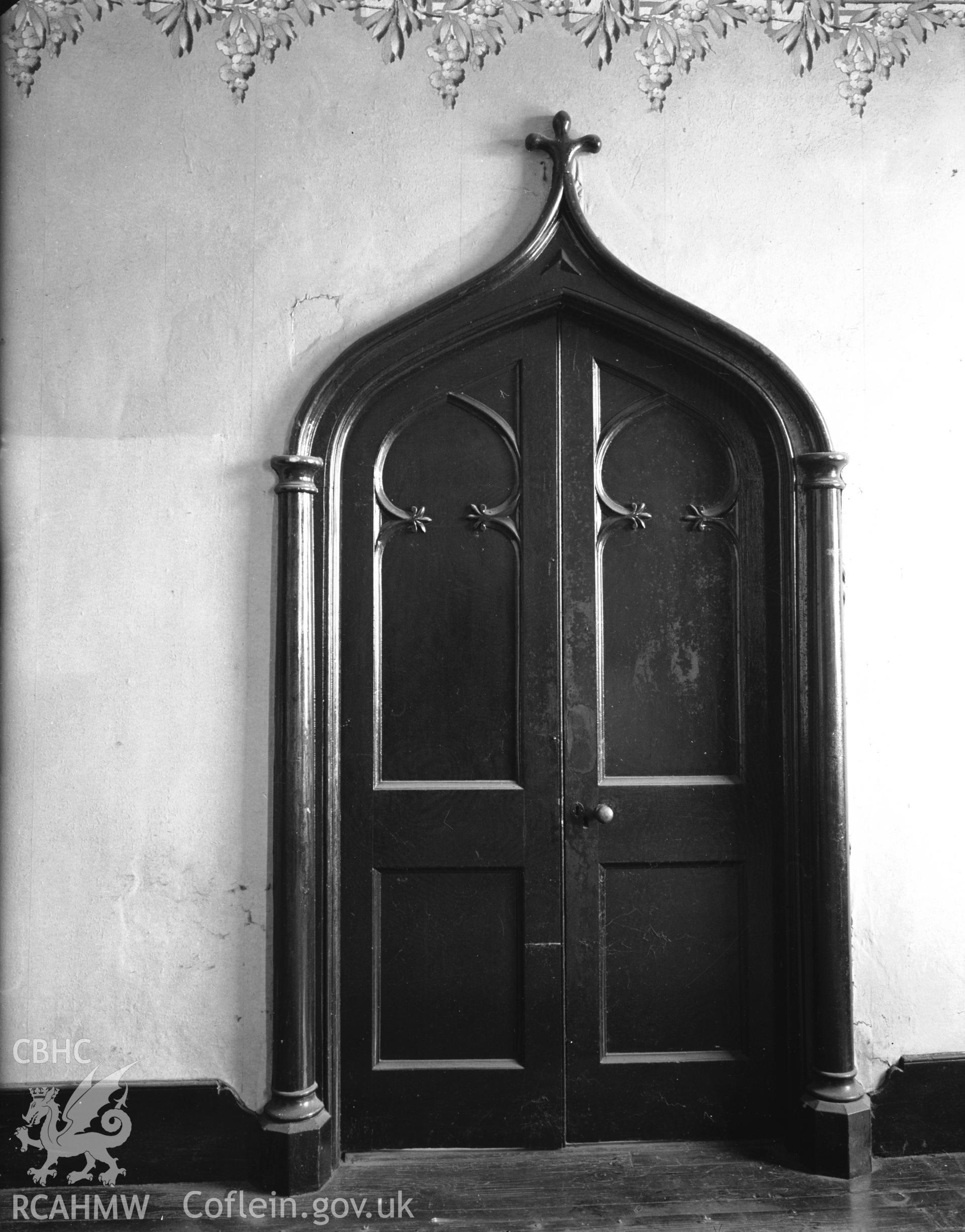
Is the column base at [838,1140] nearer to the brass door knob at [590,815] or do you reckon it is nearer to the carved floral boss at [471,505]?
the brass door knob at [590,815]

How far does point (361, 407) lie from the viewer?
266 cm

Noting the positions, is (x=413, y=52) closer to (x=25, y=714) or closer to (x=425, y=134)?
(x=425, y=134)

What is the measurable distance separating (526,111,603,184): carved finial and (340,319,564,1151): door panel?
47cm

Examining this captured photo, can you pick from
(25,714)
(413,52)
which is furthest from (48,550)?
(413,52)

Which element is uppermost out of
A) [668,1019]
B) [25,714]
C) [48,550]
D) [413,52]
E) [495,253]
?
[413,52]

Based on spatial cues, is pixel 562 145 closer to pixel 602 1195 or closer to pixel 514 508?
pixel 514 508

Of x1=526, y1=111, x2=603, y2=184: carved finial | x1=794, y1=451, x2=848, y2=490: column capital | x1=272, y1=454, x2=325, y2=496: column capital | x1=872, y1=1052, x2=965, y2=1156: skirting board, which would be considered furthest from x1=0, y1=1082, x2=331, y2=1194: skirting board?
x1=526, y1=111, x2=603, y2=184: carved finial

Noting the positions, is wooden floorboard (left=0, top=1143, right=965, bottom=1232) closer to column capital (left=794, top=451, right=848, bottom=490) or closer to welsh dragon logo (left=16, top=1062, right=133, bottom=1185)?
welsh dragon logo (left=16, top=1062, right=133, bottom=1185)

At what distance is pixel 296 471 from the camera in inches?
101

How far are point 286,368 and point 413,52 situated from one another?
1.00m

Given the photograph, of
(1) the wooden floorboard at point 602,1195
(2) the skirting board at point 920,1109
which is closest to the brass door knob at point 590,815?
(1) the wooden floorboard at point 602,1195

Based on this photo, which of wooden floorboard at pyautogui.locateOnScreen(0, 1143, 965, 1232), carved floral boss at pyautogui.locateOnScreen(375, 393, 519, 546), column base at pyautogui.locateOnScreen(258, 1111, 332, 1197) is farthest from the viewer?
carved floral boss at pyautogui.locateOnScreen(375, 393, 519, 546)

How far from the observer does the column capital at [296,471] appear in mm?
2559

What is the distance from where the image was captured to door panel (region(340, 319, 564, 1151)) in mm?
2609
